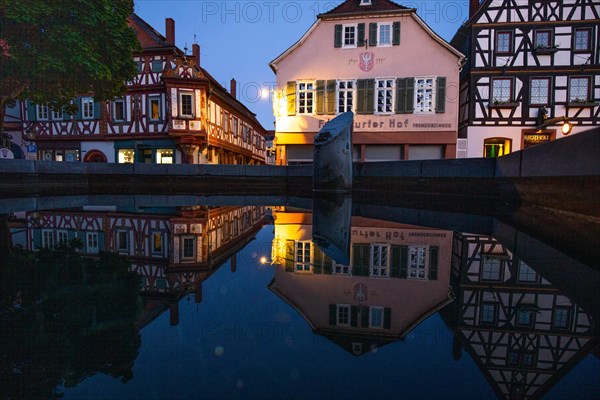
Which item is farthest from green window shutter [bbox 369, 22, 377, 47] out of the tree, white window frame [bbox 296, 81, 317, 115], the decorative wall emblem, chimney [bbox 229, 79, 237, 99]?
chimney [bbox 229, 79, 237, 99]

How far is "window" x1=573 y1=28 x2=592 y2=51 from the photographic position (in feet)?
55.9

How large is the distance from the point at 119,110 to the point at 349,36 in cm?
1577

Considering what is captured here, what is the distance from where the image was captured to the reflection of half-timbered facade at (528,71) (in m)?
17.1

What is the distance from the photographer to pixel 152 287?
89.4 inches

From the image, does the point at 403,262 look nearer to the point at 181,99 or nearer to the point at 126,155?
the point at 181,99

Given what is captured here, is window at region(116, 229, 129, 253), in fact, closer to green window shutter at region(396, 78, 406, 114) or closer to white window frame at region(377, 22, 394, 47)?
green window shutter at region(396, 78, 406, 114)

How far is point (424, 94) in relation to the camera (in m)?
17.9

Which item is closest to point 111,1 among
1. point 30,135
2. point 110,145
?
point 110,145

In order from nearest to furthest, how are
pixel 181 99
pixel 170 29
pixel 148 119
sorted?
pixel 181 99 → pixel 148 119 → pixel 170 29

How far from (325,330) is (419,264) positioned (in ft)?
5.66

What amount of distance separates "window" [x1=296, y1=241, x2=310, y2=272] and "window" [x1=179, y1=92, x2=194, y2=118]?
59.8ft

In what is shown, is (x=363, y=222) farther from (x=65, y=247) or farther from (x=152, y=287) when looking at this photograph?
(x=65, y=247)

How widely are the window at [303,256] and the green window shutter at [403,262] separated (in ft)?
2.76

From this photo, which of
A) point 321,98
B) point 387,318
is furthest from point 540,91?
point 387,318
